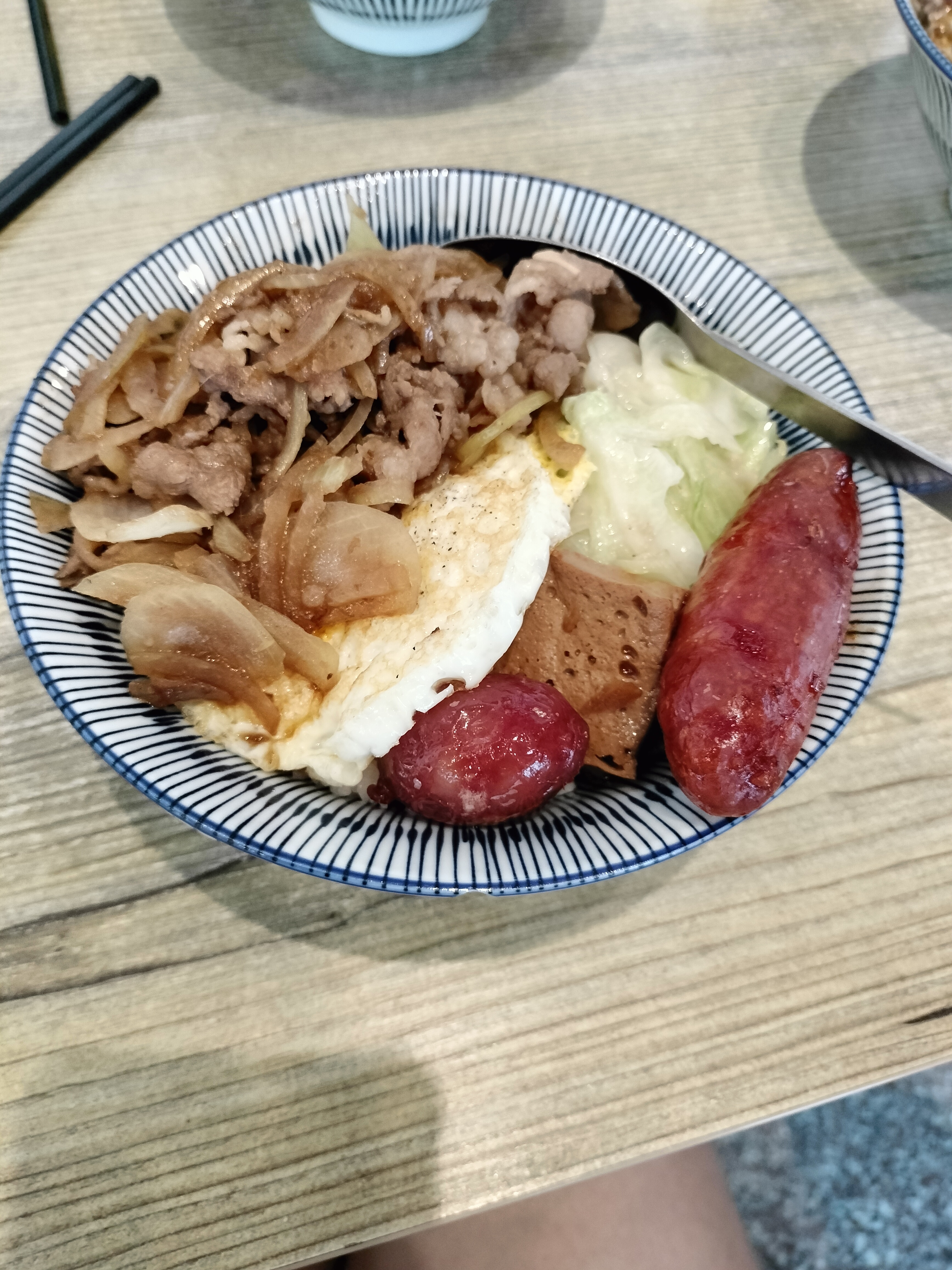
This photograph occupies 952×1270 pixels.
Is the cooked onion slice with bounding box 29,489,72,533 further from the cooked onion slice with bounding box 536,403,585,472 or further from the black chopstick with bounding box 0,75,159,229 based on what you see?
the black chopstick with bounding box 0,75,159,229

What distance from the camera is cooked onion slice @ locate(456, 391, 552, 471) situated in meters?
1.60

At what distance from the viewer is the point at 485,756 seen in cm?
128

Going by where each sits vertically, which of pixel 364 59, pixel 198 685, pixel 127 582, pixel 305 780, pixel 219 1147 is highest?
pixel 364 59

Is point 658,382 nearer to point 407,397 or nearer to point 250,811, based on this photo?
point 407,397

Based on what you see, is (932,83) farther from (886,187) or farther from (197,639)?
(197,639)

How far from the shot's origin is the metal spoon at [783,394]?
4.73 feet

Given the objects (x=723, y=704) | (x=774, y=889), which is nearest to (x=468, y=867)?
(x=723, y=704)

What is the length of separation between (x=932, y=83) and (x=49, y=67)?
232 centimetres

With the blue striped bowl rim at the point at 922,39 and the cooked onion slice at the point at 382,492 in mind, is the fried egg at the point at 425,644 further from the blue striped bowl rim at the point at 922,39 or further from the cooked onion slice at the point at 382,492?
the blue striped bowl rim at the point at 922,39

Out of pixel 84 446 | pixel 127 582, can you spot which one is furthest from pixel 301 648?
pixel 84 446

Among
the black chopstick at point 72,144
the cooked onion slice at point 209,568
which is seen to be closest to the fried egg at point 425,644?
the cooked onion slice at point 209,568

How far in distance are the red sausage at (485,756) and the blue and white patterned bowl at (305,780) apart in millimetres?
42

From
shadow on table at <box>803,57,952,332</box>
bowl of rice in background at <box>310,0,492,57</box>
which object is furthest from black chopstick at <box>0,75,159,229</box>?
shadow on table at <box>803,57,952,332</box>

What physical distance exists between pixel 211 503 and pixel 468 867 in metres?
0.71
